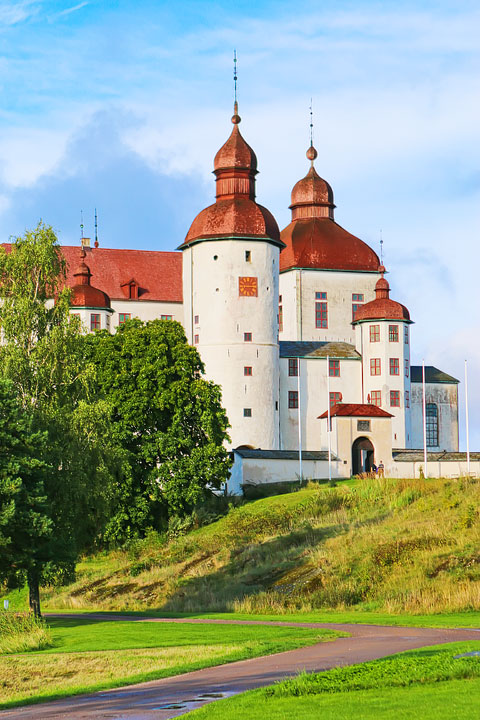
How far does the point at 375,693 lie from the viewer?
514 inches

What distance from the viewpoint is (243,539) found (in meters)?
44.8

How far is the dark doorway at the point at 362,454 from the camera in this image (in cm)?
6400

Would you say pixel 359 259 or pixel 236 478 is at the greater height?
pixel 359 259

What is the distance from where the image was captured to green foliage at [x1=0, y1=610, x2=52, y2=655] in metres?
21.9

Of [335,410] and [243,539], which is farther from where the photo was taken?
[335,410]

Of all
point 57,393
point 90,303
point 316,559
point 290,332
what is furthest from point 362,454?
point 57,393

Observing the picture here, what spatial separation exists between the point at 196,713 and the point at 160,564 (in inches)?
1294

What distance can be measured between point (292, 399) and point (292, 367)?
2.13 metres

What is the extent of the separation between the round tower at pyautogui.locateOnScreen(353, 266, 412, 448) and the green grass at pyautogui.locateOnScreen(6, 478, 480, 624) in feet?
59.0

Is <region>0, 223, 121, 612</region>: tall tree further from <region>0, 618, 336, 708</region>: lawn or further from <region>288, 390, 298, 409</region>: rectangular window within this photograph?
<region>288, 390, 298, 409</region>: rectangular window

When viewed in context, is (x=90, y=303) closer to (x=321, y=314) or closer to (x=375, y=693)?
(x=321, y=314)

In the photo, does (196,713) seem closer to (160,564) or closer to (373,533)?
(373,533)

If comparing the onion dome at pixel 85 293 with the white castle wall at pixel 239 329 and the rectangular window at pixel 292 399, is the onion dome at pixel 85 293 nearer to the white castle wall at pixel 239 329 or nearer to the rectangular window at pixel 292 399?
the white castle wall at pixel 239 329

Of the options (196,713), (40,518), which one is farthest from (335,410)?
(196,713)
